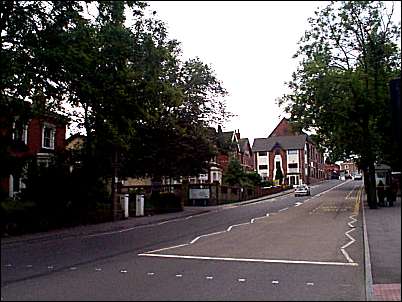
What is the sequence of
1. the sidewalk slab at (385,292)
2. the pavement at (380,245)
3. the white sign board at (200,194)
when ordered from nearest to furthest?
1. the pavement at (380,245)
2. the sidewalk slab at (385,292)
3. the white sign board at (200,194)

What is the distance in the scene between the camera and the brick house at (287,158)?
10244 cm

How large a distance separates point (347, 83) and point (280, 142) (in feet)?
264

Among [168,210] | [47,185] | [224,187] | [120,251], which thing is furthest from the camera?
[224,187]

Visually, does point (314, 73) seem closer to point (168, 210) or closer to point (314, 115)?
point (314, 115)

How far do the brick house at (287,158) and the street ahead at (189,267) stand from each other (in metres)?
84.0

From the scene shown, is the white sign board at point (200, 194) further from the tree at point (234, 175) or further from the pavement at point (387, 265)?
the pavement at point (387, 265)

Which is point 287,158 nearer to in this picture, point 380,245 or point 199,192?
point 199,192

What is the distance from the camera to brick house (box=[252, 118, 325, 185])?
102 m

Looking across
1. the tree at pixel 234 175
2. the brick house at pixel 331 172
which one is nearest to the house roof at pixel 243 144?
the brick house at pixel 331 172

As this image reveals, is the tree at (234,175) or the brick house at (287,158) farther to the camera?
the brick house at (287,158)

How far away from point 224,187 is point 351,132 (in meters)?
20.6

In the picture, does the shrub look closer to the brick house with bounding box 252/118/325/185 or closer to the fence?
the fence

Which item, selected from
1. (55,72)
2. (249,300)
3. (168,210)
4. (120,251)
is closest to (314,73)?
(168,210)

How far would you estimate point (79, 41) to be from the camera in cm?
1645
